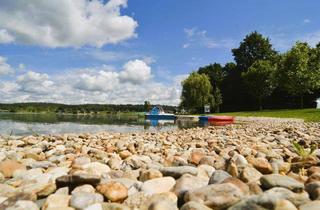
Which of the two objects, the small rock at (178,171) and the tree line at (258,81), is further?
the tree line at (258,81)

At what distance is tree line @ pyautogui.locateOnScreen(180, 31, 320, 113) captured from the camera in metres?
40.5

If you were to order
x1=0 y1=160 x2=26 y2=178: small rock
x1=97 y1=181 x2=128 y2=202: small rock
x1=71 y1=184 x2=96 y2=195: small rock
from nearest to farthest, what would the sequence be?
x1=97 y1=181 x2=128 y2=202: small rock, x1=71 y1=184 x2=96 y2=195: small rock, x1=0 y1=160 x2=26 y2=178: small rock

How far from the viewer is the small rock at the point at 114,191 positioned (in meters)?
3.50

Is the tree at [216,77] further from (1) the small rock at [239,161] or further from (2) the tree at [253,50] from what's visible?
(1) the small rock at [239,161]

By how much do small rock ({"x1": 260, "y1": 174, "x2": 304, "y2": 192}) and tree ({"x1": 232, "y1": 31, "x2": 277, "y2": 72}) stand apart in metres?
58.2

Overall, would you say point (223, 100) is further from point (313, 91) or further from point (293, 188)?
point (293, 188)

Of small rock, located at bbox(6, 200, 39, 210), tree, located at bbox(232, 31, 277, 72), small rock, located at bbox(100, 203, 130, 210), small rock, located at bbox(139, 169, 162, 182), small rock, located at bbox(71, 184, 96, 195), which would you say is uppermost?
tree, located at bbox(232, 31, 277, 72)

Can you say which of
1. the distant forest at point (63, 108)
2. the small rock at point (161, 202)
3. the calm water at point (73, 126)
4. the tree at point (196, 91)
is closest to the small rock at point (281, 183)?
the small rock at point (161, 202)

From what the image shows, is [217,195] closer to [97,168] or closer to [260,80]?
[97,168]

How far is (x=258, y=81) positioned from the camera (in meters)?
51.1

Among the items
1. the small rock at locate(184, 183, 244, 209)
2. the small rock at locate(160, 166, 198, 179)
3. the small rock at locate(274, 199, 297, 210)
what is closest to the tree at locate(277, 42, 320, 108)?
the small rock at locate(160, 166, 198, 179)

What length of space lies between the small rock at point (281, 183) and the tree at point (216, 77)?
2160 inches

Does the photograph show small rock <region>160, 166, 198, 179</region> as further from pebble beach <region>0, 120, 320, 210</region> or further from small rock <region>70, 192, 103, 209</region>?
small rock <region>70, 192, 103, 209</region>

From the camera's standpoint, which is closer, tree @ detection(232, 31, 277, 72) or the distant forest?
tree @ detection(232, 31, 277, 72)
